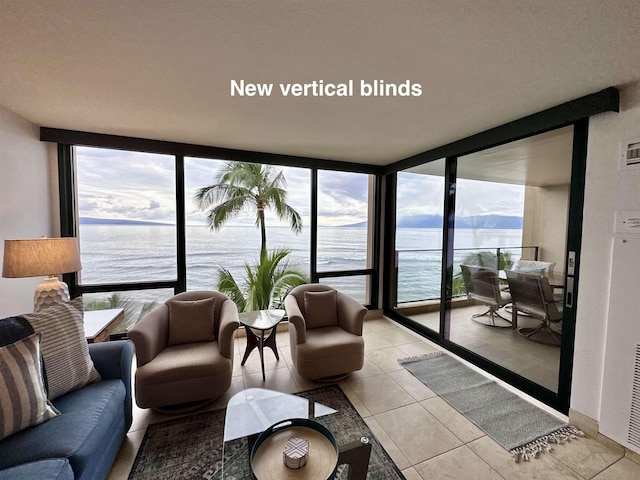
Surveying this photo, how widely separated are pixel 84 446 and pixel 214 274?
229 centimetres

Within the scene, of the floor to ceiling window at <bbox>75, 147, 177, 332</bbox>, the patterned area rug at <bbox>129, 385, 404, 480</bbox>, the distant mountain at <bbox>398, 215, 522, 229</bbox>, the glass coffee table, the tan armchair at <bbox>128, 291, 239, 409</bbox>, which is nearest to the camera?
the glass coffee table

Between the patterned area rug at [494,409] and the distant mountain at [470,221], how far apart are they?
152cm

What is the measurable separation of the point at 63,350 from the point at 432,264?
3.66 meters

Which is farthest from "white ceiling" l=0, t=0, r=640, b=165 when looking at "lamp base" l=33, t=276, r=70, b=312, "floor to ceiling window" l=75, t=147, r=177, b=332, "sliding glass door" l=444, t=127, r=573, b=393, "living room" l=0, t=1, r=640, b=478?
"lamp base" l=33, t=276, r=70, b=312

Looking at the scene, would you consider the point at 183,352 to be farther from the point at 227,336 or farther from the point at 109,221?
the point at 109,221

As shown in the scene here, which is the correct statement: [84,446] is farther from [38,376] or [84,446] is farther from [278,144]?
[278,144]

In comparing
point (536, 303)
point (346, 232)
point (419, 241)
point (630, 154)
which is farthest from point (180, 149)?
point (536, 303)

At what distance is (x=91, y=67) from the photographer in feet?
5.43

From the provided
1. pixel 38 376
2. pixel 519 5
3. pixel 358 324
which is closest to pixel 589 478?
pixel 358 324

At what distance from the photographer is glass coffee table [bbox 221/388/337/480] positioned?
135 centimetres

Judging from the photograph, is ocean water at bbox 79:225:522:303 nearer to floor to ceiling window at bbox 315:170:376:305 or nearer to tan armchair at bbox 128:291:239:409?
floor to ceiling window at bbox 315:170:376:305

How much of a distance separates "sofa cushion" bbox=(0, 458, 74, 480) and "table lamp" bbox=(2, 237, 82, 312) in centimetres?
131

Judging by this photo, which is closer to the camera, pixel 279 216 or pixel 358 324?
pixel 358 324

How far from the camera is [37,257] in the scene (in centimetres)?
195
